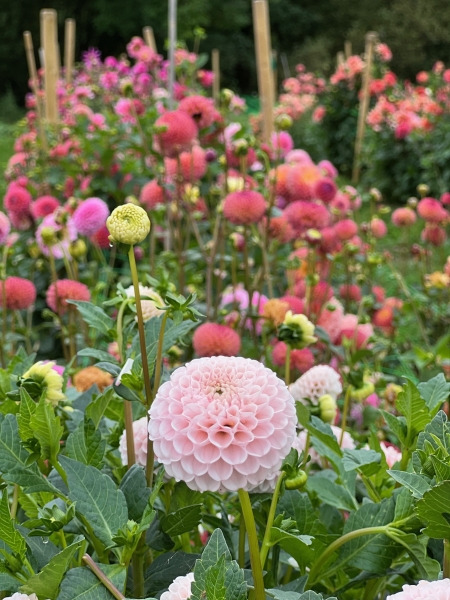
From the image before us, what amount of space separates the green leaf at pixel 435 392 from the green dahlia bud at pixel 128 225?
24 cm

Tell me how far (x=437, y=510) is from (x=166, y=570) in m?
0.17

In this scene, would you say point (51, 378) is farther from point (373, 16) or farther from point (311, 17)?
point (311, 17)

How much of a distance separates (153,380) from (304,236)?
2.22ft

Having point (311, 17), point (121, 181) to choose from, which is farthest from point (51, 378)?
point (311, 17)

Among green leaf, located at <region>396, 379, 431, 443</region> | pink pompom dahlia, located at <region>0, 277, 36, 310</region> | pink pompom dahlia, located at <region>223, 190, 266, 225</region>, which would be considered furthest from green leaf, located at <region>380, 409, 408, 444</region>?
pink pompom dahlia, located at <region>0, 277, 36, 310</region>

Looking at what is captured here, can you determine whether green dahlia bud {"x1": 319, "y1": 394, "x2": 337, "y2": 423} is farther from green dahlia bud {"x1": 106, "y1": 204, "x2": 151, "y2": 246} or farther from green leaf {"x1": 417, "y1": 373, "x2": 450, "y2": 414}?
green dahlia bud {"x1": 106, "y1": 204, "x2": 151, "y2": 246}

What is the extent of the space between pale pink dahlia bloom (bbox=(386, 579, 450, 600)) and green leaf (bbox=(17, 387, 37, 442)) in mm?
223

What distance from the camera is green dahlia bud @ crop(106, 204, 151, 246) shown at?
405 mm

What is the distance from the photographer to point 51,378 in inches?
19.1

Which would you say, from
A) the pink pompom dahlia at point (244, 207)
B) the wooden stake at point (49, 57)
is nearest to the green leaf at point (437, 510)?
the pink pompom dahlia at point (244, 207)

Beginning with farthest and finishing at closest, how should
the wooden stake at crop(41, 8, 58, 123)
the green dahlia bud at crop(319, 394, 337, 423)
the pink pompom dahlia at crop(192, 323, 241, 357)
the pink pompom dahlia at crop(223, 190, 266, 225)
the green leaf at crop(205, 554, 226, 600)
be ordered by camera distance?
the wooden stake at crop(41, 8, 58, 123)
the pink pompom dahlia at crop(223, 190, 266, 225)
the pink pompom dahlia at crop(192, 323, 241, 357)
the green dahlia bud at crop(319, 394, 337, 423)
the green leaf at crop(205, 554, 226, 600)

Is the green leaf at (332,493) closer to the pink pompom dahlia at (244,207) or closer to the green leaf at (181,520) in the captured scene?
the green leaf at (181,520)

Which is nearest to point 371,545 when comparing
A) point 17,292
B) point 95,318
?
point 95,318

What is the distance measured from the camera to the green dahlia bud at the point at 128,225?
405 millimetres
